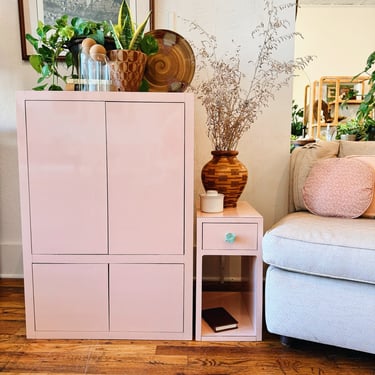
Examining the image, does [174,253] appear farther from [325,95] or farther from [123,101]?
A: [325,95]

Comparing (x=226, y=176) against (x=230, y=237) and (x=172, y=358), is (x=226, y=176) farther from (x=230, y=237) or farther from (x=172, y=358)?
(x=172, y=358)

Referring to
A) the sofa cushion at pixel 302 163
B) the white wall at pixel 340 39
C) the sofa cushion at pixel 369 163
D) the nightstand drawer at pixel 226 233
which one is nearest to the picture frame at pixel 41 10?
the sofa cushion at pixel 302 163

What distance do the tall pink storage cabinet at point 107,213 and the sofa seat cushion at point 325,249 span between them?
35 centimetres

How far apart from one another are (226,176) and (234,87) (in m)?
0.52

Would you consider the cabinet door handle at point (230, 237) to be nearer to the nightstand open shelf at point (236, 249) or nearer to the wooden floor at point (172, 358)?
the nightstand open shelf at point (236, 249)

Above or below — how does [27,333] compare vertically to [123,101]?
below

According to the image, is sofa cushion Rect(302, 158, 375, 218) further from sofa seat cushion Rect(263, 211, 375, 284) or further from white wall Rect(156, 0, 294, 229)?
white wall Rect(156, 0, 294, 229)

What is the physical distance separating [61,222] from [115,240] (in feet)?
0.76

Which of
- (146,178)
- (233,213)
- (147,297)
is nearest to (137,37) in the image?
(146,178)

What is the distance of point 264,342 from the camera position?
1.38 metres

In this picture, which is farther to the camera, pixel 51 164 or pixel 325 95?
pixel 325 95

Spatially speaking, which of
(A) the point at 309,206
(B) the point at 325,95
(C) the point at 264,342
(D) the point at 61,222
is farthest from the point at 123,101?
(B) the point at 325,95

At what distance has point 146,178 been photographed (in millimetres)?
1308

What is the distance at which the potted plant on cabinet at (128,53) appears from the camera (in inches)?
51.1
